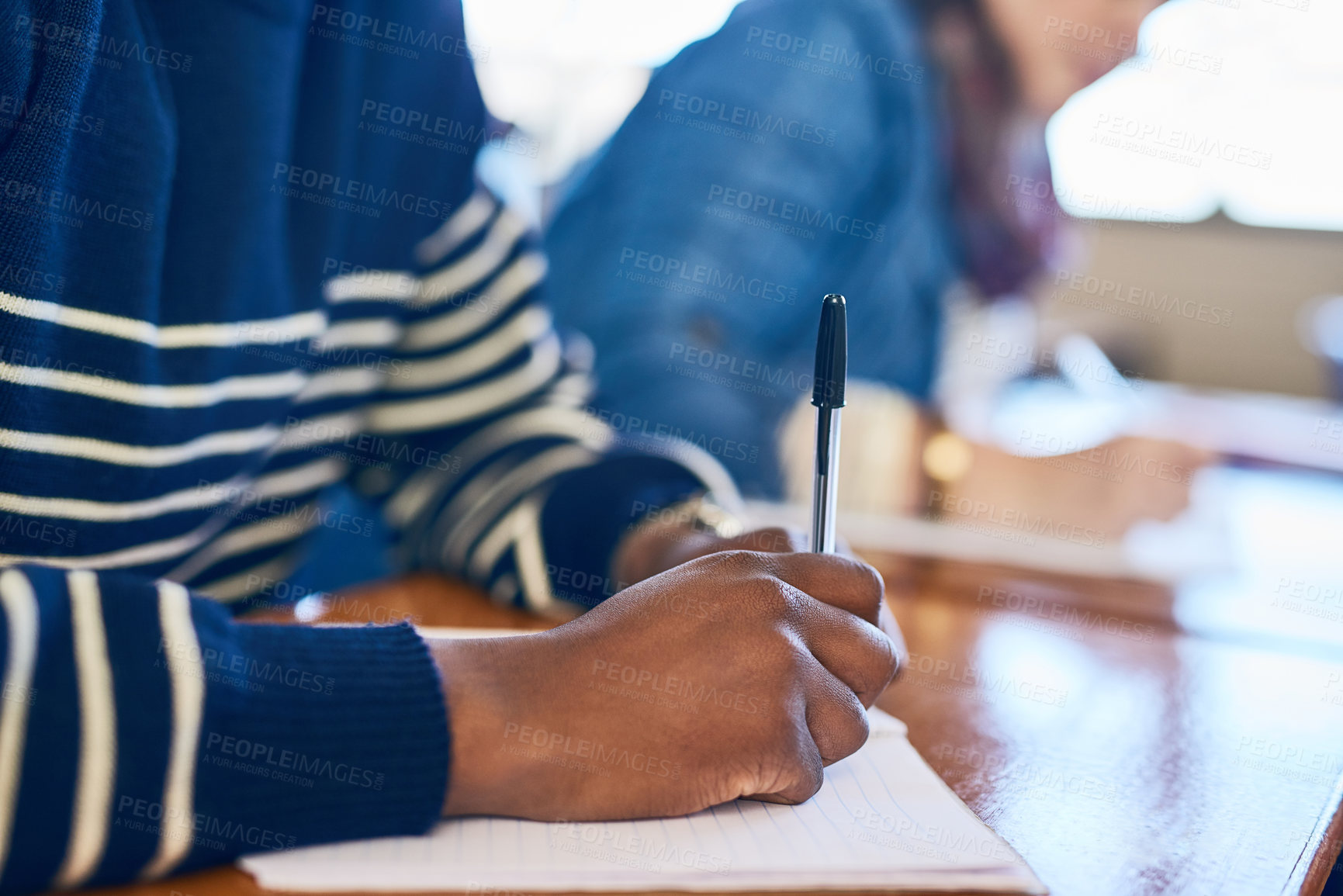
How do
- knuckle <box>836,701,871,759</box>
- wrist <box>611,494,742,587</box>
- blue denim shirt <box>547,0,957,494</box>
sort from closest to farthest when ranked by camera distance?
knuckle <box>836,701,871,759</box>, wrist <box>611,494,742,587</box>, blue denim shirt <box>547,0,957,494</box>

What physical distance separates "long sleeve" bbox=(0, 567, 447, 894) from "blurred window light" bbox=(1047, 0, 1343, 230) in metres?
3.67

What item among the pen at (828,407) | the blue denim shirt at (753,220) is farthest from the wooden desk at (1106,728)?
the blue denim shirt at (753,220)

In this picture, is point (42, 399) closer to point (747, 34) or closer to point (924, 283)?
point (747, 34)

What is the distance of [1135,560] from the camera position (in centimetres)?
81

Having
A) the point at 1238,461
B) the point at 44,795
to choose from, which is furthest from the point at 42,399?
the point at 1238,461

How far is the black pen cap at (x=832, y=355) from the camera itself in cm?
49

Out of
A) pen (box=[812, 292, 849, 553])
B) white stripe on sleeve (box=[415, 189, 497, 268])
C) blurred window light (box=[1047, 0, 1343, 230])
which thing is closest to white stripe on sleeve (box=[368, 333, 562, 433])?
white stripe on sleeve (box=[415, 189, 497, 268])

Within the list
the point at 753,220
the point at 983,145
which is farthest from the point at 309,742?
the point at 983,145

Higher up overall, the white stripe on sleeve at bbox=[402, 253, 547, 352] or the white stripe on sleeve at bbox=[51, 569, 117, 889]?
the white stripe on sleeve at bbox=[402, 253, 547, 352]

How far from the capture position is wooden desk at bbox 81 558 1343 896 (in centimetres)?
38

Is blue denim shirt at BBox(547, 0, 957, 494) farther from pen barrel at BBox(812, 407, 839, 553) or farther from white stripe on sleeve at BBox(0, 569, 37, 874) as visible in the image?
white stripe on sleeve at BBox(0, 569, 37, 874)

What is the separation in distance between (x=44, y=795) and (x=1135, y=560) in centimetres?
79

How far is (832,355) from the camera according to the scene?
1.59ft

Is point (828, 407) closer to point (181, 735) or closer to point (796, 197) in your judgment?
point (181, 735)
